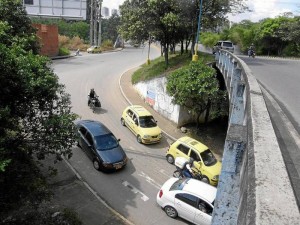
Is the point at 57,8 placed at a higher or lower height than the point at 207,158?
higher

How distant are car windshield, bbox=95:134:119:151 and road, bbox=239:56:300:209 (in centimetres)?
Answer: 762

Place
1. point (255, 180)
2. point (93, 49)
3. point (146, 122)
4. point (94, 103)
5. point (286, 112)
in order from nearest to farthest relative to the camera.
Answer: point (255, 180)
point (286, 112)
point (146, 122)
point (94, 103)
point (93, 49)

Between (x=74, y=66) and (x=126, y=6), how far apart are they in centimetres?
1144

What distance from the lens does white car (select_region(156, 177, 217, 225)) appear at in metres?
11.2

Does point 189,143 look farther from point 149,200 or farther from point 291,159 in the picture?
point 291,159

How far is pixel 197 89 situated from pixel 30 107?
34.6 feet

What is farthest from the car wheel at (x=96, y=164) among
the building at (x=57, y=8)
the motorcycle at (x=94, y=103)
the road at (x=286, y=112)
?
the building at (x=57, y=8)

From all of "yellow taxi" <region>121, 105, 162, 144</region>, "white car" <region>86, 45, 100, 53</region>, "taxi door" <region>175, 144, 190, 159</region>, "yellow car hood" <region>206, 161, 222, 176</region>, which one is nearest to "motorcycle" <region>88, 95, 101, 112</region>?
"yellow taxi" <region>121, 105, 162, 144</region>

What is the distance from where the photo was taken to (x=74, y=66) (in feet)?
114

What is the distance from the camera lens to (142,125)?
59.7ft

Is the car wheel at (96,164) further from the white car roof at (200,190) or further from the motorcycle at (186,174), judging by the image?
the white car roof at (200,190)

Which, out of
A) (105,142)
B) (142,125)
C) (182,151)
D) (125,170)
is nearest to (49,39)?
(142,125)

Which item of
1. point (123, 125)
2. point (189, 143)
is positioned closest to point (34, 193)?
point (189, 143)

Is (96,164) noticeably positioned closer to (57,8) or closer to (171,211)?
(171,211)
